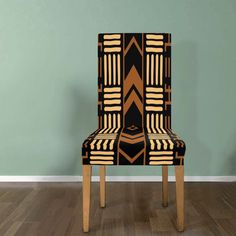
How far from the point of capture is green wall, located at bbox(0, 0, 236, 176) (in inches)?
94.9

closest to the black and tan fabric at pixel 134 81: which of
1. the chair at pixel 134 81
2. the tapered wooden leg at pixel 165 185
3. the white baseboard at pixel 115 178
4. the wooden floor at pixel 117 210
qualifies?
the chair at pixel 134 81

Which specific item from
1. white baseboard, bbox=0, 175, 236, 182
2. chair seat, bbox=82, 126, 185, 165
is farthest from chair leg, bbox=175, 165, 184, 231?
white baseboard, bbox=0, 175, 236, 182

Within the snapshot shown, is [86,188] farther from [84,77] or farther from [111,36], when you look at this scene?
[84,77]

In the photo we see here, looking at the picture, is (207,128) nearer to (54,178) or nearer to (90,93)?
(90,93)

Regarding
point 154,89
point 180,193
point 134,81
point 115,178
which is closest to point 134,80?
point 134,81

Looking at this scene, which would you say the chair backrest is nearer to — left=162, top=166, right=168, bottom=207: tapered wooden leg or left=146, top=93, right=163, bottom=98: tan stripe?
left=146, top=93, right=163, bottom=98: tan stripe

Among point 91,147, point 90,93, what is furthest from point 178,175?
point 90,93

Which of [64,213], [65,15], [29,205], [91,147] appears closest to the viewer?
[91,147]

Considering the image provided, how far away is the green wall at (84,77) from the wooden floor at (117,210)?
0.20m

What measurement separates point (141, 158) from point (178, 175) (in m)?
0.20

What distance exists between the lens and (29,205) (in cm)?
202

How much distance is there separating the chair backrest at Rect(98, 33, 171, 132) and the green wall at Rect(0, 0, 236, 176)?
1.76 ft

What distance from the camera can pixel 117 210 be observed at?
1.93 metres

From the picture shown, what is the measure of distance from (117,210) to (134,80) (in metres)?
0.76
